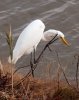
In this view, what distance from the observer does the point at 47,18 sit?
30.9ft

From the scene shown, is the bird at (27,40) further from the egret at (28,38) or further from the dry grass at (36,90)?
the dry grass at (36,90)

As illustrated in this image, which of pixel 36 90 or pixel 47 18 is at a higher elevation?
pixel 36 90

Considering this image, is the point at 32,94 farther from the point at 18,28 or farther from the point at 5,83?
the point at 18,28

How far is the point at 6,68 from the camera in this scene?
5949 mm

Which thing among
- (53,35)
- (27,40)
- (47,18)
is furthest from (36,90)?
(47,18)

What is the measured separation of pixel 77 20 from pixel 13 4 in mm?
1748

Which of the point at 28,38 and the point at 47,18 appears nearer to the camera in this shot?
the point at 28,38

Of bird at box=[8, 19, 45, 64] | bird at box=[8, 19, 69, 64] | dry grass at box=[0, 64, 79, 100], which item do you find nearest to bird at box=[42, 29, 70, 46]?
bird at box=[8, 19, 69, 64]

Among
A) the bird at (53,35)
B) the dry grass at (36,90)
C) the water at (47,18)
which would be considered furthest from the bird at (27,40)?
the water at (47,18)

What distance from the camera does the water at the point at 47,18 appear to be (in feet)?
27.0

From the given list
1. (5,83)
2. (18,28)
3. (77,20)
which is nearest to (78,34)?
(77,20)

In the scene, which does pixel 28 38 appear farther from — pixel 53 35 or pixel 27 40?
pixel 53 35

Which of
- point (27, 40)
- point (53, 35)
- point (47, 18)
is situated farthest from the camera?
point (47, 18)

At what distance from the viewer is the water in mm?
8234
